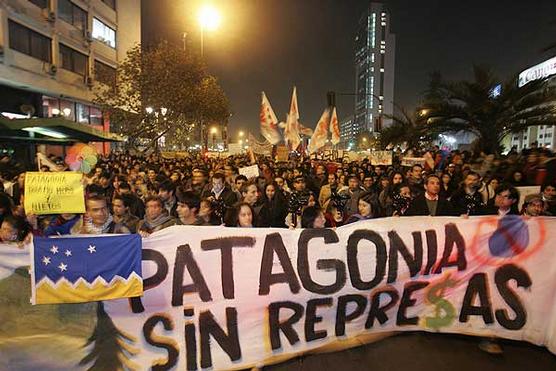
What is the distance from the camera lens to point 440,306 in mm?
3957

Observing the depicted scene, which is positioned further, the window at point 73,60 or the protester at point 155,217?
the window at point 73,60

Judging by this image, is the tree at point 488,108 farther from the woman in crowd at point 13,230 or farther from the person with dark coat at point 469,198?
the woman in crowd at point 13,230

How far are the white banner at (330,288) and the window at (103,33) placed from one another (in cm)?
3187

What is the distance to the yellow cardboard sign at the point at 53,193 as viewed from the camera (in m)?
3.65

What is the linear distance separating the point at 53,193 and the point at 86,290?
96 centimetres

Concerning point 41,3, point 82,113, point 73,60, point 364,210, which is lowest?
point 364,210

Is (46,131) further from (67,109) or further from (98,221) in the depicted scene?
(98,221)

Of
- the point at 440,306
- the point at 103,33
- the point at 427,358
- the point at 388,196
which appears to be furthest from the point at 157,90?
the point at 427,358

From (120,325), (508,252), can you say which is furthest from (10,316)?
(508,252)

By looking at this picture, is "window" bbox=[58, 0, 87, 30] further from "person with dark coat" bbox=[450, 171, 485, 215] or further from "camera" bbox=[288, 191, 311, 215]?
"person with dark coat" bbox=[450, 171, 485, 215]

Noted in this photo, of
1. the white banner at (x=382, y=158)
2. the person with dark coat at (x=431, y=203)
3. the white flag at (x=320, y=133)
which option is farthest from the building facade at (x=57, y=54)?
the person with dark coat at (x=431, y=203)

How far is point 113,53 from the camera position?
34062mm

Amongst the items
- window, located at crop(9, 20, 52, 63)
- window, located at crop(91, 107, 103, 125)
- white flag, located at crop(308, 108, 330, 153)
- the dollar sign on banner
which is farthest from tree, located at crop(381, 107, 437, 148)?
window, located at crop(91, 107, 103, 125)

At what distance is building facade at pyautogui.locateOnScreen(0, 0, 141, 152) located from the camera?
21422mm
